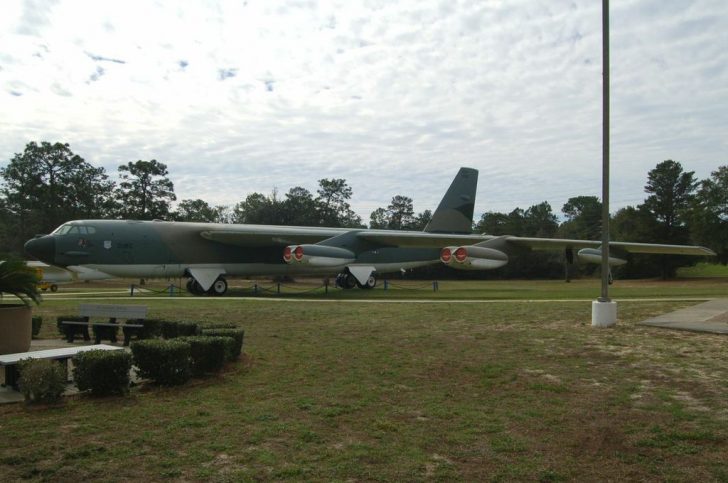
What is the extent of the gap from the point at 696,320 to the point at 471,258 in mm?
12961

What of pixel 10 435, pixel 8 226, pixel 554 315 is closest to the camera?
pixel 10 435

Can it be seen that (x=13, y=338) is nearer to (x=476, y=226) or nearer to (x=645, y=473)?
(x=645, y=473)

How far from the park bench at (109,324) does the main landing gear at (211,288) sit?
15714 mm

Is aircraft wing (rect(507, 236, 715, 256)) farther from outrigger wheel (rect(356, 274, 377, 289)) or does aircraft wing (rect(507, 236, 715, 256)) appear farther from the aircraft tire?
the aircraft tire

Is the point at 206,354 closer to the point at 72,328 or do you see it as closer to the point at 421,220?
the point at 72,328

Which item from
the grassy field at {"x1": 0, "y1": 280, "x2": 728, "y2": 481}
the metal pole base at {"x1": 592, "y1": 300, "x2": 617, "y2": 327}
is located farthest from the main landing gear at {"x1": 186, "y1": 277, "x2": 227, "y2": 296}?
the metal pole base at {"x1": 592, "y1": 300, "x2": 617, "y2": 327}

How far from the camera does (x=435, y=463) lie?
4957 millimetres

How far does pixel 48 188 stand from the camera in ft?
225

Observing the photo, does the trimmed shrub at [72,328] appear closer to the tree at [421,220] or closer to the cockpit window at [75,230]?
the cockpit window at [75,230]

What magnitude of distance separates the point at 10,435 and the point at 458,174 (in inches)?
1277

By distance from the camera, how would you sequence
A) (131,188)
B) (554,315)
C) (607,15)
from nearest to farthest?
1. (607,15)
2. (554,315)
3. (131,188)

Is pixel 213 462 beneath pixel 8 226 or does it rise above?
beneath

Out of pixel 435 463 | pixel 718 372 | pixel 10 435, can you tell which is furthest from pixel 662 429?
pixel 10 435

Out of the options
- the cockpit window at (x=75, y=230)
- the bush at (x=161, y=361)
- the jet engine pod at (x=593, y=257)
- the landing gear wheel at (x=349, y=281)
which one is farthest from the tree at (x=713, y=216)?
the bush at (x=161, y=361)
